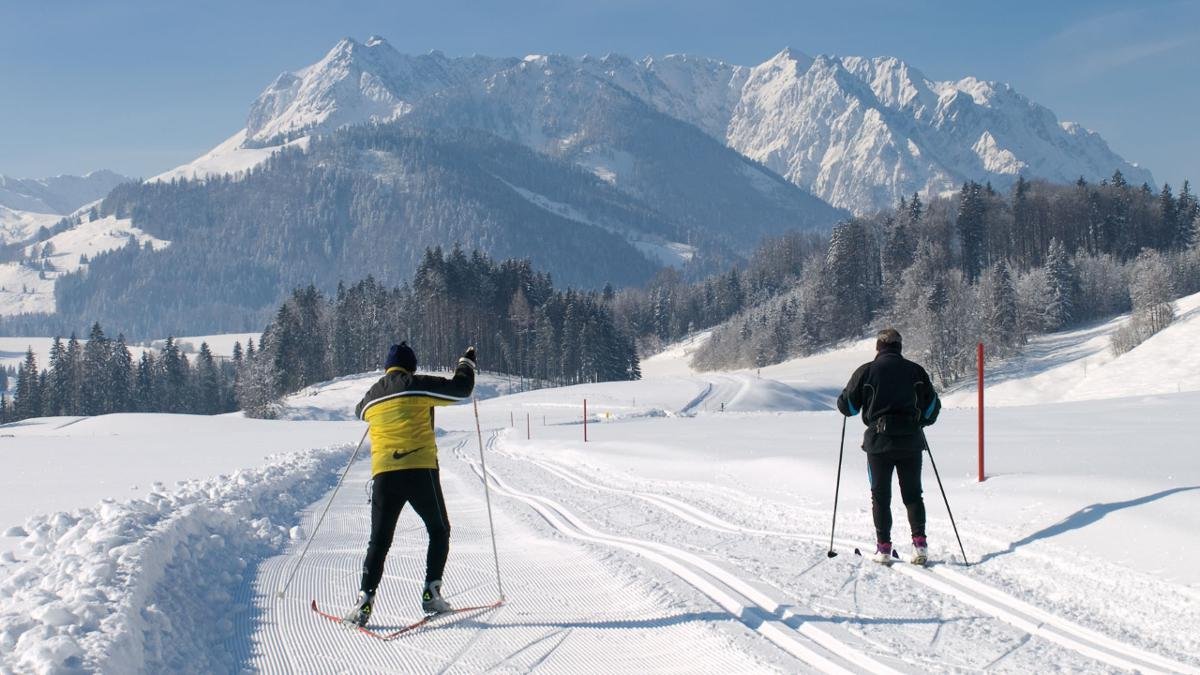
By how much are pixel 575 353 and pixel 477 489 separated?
7092 cm

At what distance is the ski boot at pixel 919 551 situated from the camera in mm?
7809

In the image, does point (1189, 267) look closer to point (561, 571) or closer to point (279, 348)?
point (279, 348)

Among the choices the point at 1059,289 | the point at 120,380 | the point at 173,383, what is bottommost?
the point at 173,383

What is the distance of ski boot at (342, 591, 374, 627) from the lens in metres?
6.45

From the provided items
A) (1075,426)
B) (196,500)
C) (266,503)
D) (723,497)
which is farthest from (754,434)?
(196,500)

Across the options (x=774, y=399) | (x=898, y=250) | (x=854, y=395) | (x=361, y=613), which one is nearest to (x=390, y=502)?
(x=361, y=613)

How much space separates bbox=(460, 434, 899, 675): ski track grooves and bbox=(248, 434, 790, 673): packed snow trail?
26 cm

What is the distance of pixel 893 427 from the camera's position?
789cm

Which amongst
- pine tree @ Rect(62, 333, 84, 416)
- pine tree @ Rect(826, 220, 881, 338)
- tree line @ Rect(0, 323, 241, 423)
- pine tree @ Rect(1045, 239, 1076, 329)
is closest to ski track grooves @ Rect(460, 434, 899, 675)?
pine tree @ Rect(1045, 239, 1076, 329)

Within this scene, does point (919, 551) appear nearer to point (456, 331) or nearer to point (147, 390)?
point (456, 331)

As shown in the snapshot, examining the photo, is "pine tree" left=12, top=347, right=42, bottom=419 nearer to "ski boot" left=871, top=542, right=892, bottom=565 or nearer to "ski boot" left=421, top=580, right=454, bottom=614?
"ski boot" left=421, top=580, right=454, bottom=614

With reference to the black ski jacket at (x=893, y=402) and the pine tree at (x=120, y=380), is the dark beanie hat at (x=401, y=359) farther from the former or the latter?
the pine tree at (x=120, y=380)

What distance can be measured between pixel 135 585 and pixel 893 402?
21.5 ft

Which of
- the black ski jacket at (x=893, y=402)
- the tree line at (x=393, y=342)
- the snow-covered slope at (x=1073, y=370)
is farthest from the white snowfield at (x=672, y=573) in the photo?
the tree line at (x=393, y=342)
